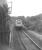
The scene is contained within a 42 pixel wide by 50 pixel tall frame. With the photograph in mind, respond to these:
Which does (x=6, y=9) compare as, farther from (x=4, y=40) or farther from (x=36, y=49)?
(x=36, y=49)

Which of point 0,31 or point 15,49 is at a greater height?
point 0,31

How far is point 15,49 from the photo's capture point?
22.9 ft

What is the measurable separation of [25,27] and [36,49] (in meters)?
11.3

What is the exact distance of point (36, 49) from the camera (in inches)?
280

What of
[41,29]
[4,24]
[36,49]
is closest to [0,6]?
[4,24]

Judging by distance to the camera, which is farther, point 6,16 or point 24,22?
point 24,22

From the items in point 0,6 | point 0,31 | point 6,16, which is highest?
point 0,6

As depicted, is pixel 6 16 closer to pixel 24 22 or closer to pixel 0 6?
pixel 0 6

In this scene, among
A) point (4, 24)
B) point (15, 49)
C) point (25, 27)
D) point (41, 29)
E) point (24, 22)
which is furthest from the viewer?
point (24, 22)

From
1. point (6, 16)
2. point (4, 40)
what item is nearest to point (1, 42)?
point (4, 40)

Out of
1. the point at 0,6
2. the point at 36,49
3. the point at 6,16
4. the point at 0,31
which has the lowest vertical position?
the point at 36,49

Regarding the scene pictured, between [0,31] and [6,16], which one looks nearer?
[0,31]

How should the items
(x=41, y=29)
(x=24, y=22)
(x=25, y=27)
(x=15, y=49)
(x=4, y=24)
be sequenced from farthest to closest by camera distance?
(x=24, y=22) < (x=25, y=27) < (x=41, y=29) < (x=4, y=24) < (x=15, y=49)

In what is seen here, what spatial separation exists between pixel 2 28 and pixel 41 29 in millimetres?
8162
